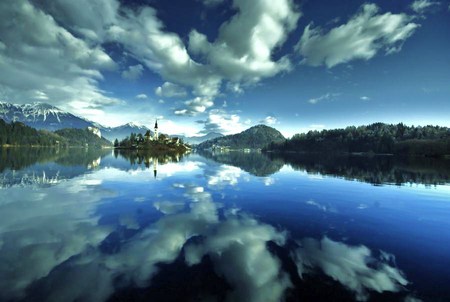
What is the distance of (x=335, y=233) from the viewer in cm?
1758

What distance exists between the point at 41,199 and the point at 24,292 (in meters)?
19.2

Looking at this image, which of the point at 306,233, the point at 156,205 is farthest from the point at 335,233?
the point at 156,205

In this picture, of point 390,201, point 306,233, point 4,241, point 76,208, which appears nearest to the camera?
point 4,241

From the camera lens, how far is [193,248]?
13.9 meters

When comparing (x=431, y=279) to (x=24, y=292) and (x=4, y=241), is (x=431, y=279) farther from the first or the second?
(x=4, y=241)

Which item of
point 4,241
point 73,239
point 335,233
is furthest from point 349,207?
point 4,241

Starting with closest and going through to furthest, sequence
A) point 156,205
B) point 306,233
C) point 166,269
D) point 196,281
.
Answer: point 196,281 < point 166,269 < point 306,233 < point 156,205

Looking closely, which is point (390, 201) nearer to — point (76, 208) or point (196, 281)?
point (196, 281)

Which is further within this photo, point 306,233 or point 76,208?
point 76,208

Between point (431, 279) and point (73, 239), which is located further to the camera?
point (73, 239)

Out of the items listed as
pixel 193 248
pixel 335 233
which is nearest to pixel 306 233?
pixel 335 233

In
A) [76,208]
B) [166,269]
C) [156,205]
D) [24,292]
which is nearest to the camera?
[24,292]

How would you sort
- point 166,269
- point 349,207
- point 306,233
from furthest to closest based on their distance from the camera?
point 349,207 < point 306,233 < point 166,269

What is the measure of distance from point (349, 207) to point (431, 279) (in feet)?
49.7
